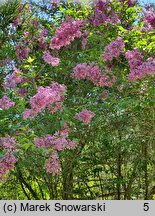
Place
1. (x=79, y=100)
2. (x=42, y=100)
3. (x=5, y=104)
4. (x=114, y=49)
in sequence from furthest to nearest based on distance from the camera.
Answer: (x=79, y=100), (x=114, y=49), (x=5, y=104), (x=42, y=100)

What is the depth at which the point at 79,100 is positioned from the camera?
4527 millimetres

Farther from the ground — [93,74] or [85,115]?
[93,74]

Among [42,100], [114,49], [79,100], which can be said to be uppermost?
[114,49]

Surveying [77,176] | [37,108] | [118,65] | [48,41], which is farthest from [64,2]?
[37,108]

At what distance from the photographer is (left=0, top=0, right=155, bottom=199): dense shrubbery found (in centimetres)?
361

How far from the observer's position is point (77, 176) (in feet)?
17.6

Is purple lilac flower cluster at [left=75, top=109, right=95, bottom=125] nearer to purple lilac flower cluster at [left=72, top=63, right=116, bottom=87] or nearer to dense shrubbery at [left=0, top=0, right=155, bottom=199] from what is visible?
dense shrubbery at [left=0, top=0, right=155, bottom=199]

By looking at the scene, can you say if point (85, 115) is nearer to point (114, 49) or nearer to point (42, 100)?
point (42, 100)

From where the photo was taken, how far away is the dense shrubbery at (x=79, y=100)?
11.8 ft

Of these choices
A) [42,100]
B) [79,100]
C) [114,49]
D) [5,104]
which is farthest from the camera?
[79,100]

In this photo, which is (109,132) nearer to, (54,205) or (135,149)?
(135,149)

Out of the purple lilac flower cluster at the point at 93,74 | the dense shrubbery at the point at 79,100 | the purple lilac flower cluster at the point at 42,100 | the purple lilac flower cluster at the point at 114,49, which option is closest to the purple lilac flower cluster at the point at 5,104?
the dense shrubbery at the point at 79,100

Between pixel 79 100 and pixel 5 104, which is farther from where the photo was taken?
pixel 79 100

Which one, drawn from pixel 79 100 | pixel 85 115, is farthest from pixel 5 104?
pixel 79 100
